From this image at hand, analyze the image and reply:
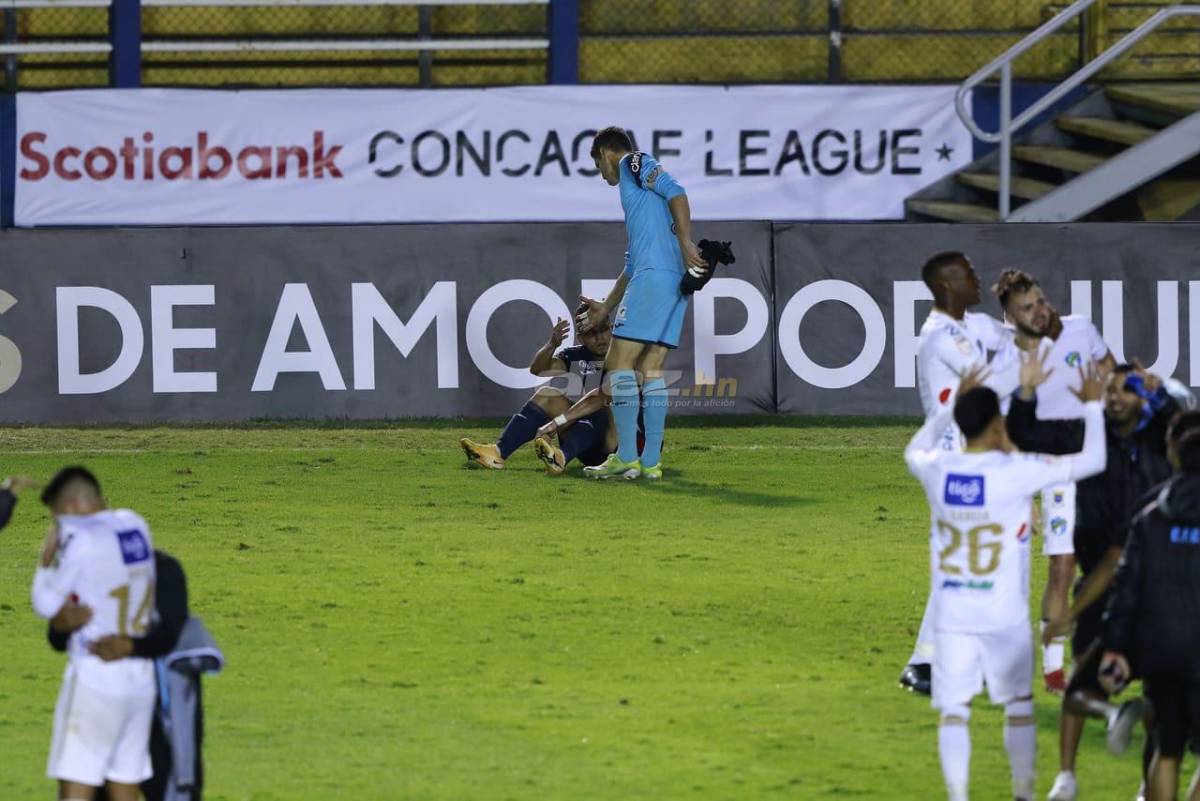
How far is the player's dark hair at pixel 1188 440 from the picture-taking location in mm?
7082

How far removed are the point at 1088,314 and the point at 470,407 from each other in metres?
5.24

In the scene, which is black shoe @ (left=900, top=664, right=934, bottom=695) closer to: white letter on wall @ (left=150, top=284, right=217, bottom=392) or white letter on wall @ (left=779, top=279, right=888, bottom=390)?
white letter on wall @ (left=779, top=279, right=888, bottom=390)

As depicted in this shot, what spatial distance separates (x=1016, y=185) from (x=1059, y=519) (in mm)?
13623

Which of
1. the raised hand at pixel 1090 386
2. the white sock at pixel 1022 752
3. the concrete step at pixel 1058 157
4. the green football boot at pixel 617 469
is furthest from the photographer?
the concrete step at pixel 1058 157

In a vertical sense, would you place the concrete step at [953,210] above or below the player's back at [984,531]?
above

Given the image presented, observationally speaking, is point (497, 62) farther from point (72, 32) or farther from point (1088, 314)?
point (1088, 314)

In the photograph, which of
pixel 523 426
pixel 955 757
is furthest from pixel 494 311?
pixel 955 757

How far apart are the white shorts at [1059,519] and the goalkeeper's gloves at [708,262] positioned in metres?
5.71

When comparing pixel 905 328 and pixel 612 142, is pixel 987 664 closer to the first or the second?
pixel 612 142

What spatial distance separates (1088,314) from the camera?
18141 millimetres

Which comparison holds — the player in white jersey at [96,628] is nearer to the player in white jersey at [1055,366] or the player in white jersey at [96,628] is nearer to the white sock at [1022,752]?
the white sock at [1022,752]

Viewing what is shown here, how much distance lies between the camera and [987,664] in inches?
297

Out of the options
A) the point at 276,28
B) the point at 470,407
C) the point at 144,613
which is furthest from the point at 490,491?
the point at 276,28

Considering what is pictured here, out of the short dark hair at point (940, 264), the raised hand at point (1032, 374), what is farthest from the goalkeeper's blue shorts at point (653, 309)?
the raised hand at point (1032, 374)
